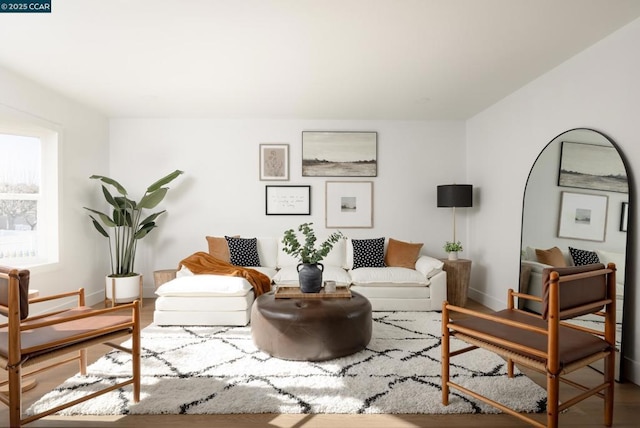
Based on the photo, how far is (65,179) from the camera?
441 centimetres

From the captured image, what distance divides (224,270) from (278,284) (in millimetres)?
637

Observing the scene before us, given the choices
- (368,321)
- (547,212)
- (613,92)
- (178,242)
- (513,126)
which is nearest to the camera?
(613,92)

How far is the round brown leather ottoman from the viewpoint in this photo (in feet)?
9.16

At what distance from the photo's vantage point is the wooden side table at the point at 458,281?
179 inches

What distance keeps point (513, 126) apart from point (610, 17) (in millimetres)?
1645

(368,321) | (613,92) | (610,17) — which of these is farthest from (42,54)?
(613,92)

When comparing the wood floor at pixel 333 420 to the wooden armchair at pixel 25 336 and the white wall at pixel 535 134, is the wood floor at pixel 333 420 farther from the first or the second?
the white wall at pixel 535 134

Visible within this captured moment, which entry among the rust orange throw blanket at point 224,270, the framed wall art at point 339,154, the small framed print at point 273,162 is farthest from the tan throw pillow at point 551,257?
the small framed print at point 273,162

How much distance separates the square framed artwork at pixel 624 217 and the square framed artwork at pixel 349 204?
3.09 meters

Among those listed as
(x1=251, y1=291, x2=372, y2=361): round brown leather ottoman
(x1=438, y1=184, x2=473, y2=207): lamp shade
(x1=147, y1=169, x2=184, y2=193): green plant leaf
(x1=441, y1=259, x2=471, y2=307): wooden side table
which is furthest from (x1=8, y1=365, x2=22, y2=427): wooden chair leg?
(x1=438, y1=184, x2=473, y2=207): lamp shade

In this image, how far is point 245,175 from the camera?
5.39 m

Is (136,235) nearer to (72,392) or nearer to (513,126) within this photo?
(72,392)

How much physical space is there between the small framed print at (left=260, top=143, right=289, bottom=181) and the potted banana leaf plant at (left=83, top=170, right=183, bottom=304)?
1133 millimetres

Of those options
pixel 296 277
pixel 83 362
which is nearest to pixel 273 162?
pixel 296 277
